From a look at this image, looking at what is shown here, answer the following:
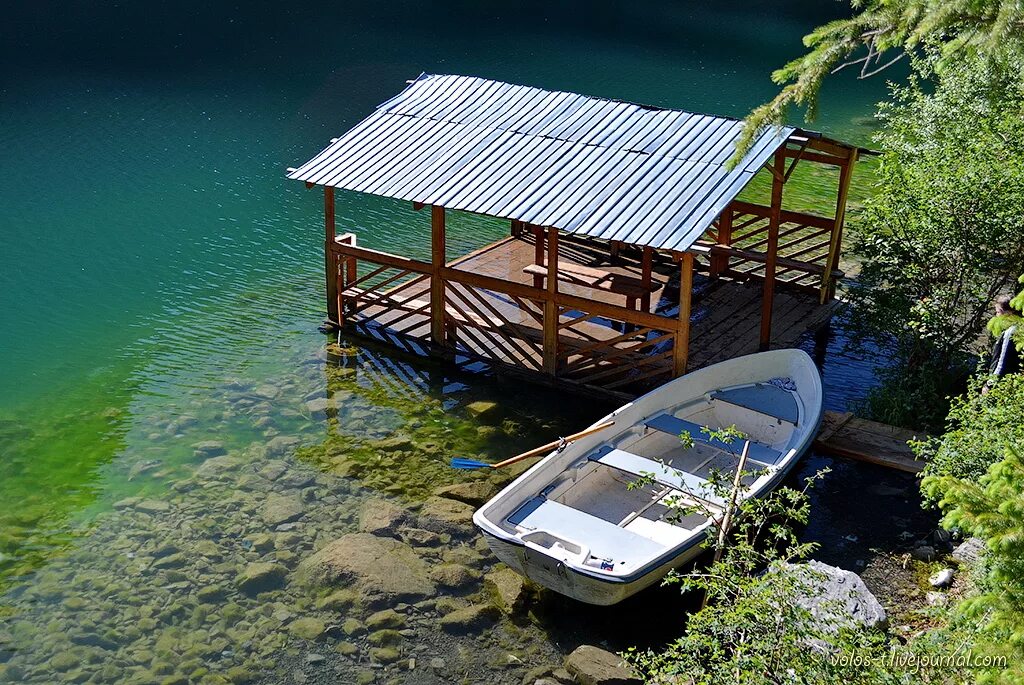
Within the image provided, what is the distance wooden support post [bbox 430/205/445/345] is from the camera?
1638 centimetres

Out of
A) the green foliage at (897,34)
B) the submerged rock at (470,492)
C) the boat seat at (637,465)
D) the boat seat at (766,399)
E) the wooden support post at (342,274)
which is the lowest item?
the submerged rock at (470,492)

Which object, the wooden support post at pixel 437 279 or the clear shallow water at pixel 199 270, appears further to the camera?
the wooden support post at pixel 437 279

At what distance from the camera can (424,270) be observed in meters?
16.8

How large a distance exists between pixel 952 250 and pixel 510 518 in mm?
7111

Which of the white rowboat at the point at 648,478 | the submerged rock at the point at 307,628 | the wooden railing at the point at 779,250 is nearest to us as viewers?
the white rowboat at the point at 648,478

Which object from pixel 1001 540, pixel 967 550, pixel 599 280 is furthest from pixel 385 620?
pixel 599 280

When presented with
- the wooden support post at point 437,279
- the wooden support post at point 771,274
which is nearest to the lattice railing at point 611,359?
the wooden support post at point 771,274

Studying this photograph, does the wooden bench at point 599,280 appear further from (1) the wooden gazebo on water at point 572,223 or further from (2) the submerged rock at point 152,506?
(2) the submerged rock at point 152,506

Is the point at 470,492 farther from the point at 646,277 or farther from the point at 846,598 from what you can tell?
the point at 846,598

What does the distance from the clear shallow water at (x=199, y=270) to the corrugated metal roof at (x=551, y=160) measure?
2808mm

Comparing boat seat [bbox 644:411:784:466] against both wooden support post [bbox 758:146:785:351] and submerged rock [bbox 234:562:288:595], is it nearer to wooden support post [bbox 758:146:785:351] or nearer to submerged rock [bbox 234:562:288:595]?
wooden support post [bbox 758:146:785:351]

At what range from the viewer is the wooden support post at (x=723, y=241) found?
19.2 m

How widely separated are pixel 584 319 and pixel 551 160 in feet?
7.77

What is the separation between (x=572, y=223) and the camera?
14.8m
